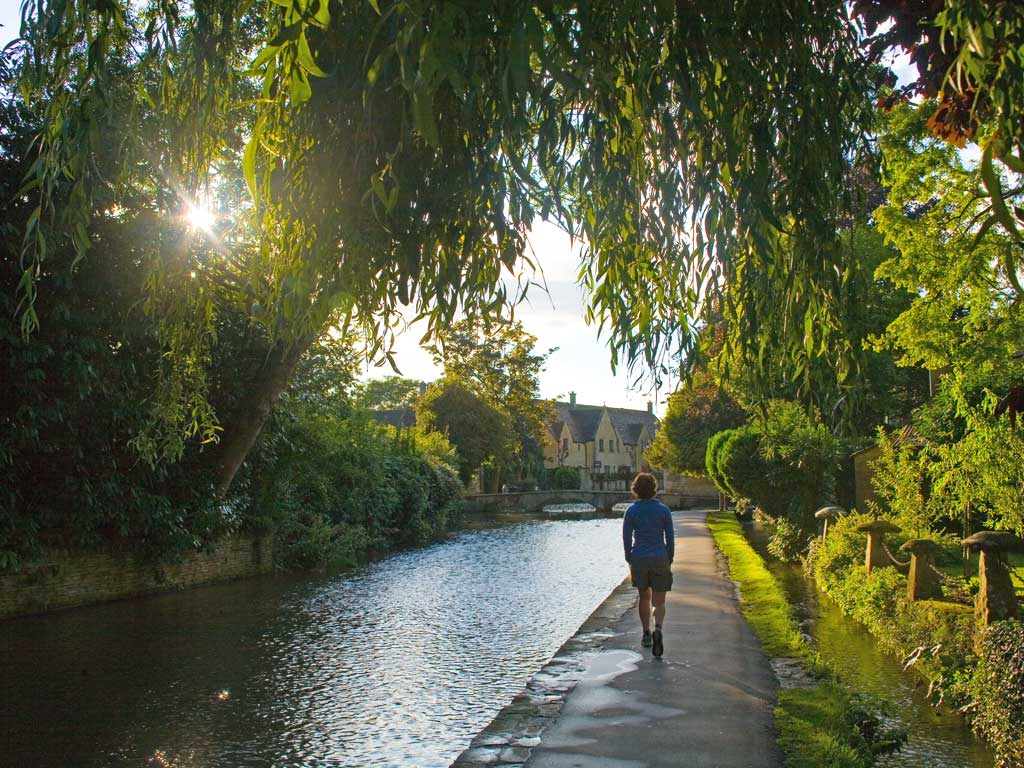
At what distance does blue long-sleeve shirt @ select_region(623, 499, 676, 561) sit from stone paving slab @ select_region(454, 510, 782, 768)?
3.40ft

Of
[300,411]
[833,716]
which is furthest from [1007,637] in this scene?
[300,411]

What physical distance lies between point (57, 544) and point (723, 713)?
40.4ft

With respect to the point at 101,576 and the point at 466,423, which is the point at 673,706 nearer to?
the point at 101,576

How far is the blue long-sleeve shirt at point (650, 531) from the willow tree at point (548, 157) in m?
4.41

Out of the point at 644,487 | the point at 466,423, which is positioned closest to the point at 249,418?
the point at 644,487

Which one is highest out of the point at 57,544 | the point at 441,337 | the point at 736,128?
the point at 736,128

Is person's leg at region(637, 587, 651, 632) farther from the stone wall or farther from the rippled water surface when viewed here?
the stone wall

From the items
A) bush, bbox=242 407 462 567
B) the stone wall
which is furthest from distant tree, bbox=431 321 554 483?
the stone wall

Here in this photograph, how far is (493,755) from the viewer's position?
19.4 feet

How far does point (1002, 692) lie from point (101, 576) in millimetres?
14498

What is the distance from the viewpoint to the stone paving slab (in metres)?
5.77

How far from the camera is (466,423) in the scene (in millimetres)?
60812

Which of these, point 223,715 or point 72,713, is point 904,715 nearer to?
point 223,715

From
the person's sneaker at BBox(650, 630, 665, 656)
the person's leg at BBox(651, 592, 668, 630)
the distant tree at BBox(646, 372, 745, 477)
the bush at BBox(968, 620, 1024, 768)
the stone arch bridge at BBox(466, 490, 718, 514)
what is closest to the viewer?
the bush at BBox(968, 620, 1024, 768)
